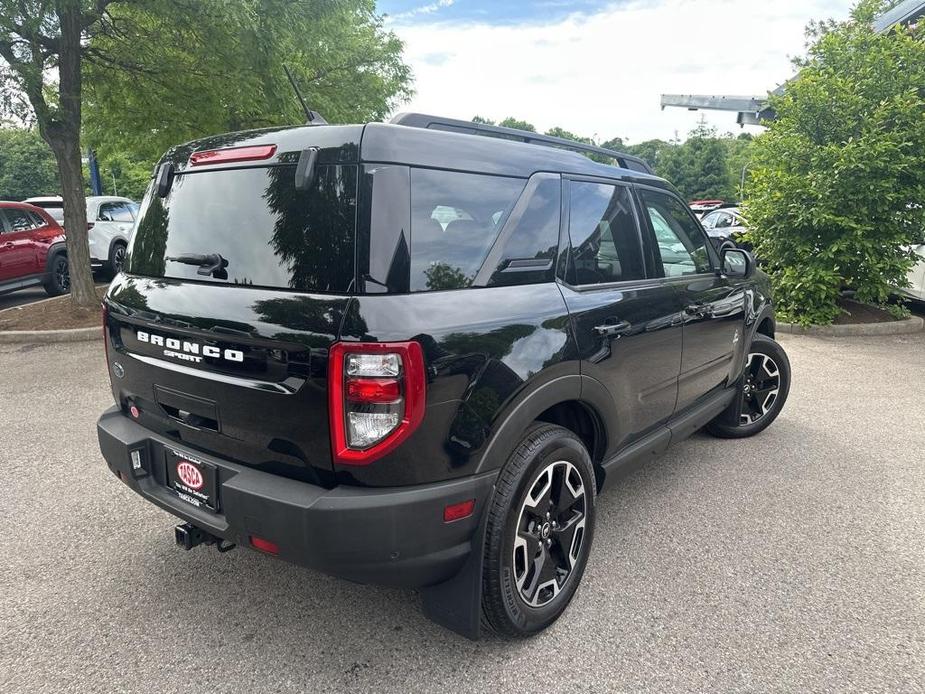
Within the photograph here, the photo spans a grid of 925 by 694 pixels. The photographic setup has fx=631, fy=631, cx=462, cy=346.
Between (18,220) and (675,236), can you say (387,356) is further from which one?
(18,220)

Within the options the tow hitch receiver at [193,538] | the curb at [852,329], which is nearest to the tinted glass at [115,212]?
the tow hitch receiver at [193,538]

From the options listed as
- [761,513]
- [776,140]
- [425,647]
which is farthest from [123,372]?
[776,140]

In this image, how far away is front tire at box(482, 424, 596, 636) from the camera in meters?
2.24

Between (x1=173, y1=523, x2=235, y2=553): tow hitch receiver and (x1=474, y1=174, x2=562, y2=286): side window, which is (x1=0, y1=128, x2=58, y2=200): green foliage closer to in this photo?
(x1=173, y1=523, x2=235, y2=553): tow hitch receiver

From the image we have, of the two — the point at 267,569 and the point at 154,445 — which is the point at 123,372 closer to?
the point at 154,445

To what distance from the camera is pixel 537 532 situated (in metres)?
2.48

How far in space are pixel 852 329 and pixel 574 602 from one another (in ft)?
24.8

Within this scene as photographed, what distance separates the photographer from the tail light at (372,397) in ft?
6.27

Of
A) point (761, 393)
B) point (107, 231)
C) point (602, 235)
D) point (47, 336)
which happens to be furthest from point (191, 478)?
point (107, 231)

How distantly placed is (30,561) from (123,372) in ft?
3.75

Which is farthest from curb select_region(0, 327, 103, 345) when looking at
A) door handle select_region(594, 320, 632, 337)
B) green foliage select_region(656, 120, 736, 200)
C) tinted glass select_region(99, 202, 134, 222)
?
green foliage select_region(656, 120, 736, 200)

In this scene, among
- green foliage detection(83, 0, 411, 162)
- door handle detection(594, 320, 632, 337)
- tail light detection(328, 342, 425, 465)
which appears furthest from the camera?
green foliage detection(83, 0, 411, 162)

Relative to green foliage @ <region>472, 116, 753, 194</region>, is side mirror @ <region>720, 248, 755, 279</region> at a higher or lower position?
lower

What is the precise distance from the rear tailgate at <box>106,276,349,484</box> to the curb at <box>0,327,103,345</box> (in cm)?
605
